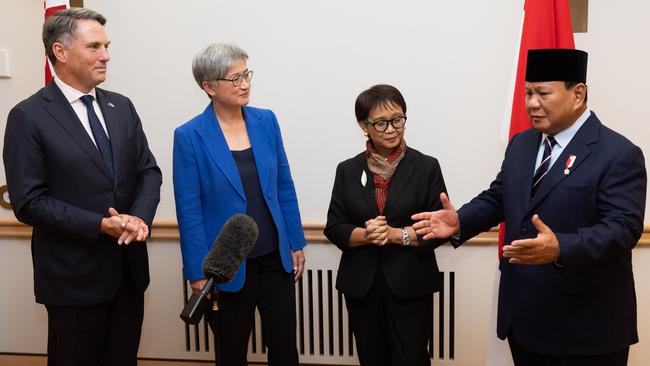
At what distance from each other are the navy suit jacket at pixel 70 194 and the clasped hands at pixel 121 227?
0.03 meters

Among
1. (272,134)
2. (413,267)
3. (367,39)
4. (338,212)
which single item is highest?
(367,39)

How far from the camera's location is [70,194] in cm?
234

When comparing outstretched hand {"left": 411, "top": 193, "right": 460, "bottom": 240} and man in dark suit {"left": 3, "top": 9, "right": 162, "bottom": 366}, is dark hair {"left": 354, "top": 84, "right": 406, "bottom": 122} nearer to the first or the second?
outstretched hand {"left": 411, "top": 193, "right": 460, "bottom": 240}

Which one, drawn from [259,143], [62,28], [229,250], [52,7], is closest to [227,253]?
[229,250]

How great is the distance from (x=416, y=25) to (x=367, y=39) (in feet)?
0.80

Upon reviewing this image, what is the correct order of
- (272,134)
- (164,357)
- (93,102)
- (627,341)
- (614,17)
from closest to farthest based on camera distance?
(627,341)
(93,102)
(272,134)
(614,17)
(164,357)

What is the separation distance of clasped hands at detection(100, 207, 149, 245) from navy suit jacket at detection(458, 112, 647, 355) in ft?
4.07

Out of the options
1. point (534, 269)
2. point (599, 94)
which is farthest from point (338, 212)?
point (599, 94)

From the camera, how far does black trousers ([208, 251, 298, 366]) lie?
2.57m

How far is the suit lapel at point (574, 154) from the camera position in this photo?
192cm

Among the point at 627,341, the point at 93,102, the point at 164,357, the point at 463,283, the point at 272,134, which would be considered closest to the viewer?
the point at 627,341

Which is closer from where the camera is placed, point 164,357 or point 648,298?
point 648,298

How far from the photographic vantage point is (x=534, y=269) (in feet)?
6.59

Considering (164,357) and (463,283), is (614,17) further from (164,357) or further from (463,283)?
(164,357)
